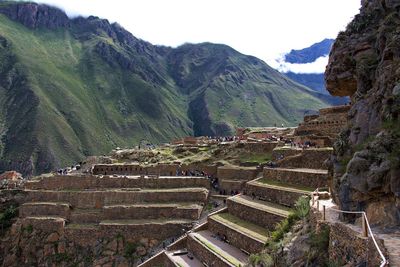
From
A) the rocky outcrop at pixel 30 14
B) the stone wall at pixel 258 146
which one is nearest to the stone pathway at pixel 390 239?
the stone wall at pixel 258 146

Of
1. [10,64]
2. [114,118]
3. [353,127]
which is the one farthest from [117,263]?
[10,64]

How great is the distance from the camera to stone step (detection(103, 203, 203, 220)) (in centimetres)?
3433

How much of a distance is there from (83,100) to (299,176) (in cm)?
12432

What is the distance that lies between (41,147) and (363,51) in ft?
331

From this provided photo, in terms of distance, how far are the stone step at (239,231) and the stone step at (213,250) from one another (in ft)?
1.35

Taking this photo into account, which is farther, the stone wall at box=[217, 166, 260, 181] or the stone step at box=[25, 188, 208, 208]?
the stone wall at box=[217, 166, 260, 181]

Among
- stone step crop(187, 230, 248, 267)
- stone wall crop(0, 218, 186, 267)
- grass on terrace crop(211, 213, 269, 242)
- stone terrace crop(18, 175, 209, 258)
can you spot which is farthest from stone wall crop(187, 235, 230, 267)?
stone wall crop(0, 218, 186, 267)

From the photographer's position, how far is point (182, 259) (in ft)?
87.7

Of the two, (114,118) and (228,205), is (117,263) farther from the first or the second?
(114,118)

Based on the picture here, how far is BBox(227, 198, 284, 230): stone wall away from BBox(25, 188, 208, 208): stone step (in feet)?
28.2

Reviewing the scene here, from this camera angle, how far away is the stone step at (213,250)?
21825 mm

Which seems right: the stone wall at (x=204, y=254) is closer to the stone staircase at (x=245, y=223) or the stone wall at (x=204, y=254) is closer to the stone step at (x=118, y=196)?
the stone staircase at (x=245, y=223)

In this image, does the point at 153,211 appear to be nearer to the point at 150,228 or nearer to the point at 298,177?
the point at 150,228

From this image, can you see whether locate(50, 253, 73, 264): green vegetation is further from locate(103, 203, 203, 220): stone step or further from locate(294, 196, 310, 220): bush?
locate(294, 196, 310, 220): bush
